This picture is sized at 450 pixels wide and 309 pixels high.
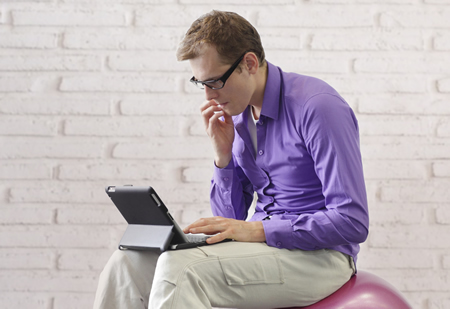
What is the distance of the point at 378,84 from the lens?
1830 mm

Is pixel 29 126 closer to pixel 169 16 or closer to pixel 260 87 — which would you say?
pixel 169 16

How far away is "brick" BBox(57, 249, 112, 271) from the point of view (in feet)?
6.01

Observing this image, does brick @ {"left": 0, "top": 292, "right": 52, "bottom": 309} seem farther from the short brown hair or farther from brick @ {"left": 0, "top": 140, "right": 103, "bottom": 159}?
the short brown hair

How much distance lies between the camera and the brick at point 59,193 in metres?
1.84

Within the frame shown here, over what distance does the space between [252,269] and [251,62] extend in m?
0.53

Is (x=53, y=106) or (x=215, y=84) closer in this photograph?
(x=215, y=84)

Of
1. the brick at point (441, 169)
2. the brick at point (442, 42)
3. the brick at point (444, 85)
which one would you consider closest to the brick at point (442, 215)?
the brick at point (441, 169)

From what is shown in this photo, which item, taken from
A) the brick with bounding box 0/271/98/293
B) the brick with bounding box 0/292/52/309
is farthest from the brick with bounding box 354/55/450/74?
the brick with bounding box 0/292/52/309

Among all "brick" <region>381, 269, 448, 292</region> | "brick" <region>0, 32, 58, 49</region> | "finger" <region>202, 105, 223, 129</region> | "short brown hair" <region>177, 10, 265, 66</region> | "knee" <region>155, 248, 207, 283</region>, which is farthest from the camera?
"brick" <region>0, 32, 58, 49</region>

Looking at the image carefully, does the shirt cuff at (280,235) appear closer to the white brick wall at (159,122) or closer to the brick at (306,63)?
the white brick wall at (159,122)

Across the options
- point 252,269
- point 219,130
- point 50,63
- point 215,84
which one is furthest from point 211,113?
point 50,63

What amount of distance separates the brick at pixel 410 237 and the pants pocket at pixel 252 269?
85 centimetres

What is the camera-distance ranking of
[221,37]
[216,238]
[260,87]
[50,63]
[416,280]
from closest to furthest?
[216,238]
[221,37]
[260,87]
[416,280]
[50,63]

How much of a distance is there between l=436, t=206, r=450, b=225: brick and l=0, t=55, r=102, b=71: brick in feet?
4.55
